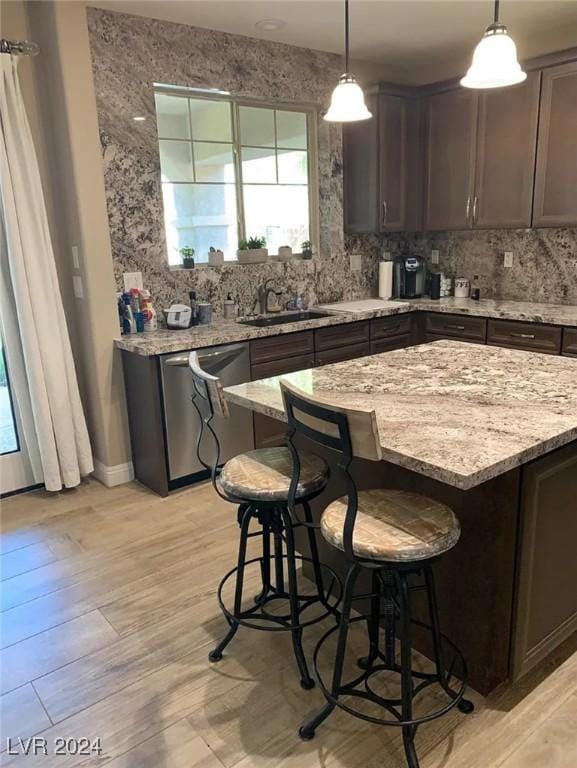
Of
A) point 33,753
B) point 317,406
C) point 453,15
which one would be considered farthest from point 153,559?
point 453,15

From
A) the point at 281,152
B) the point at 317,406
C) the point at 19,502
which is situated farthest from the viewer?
the point at 281,152

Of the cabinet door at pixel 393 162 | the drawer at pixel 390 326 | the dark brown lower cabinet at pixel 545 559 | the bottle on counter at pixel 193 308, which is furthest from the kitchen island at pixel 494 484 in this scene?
the cabinet door at pixel 393 162

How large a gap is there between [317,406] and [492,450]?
474 mm

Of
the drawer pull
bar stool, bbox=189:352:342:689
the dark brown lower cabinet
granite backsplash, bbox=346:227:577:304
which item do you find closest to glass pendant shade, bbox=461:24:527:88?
the dark brown lower cabinet

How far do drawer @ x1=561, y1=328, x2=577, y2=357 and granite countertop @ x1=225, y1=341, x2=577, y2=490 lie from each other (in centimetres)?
113

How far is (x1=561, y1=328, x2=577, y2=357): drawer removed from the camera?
11.6ft

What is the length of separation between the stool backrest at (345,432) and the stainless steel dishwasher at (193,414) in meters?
1.81

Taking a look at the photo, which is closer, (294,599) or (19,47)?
(294,599)

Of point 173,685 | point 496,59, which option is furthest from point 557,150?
point 173,685

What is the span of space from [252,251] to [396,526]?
113 inches

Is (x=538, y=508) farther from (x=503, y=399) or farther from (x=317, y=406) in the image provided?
(x=317, y=406)

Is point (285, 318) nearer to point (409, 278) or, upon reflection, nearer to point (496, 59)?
point (409, 278)

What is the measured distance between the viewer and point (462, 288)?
186 inches

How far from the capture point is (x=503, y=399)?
1.96 m
